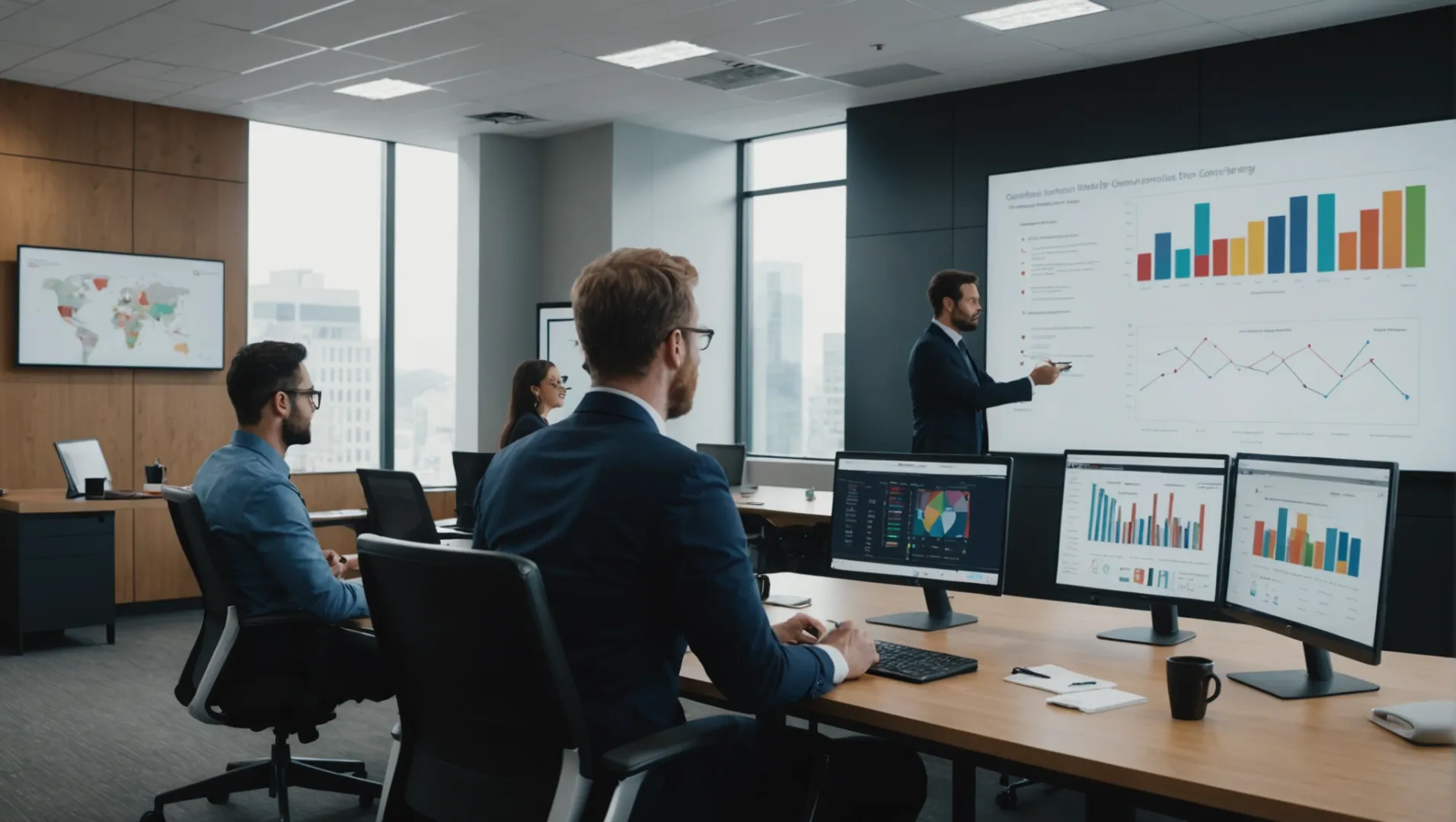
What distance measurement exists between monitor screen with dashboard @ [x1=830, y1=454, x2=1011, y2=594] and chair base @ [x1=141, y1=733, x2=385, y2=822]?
5.47ft

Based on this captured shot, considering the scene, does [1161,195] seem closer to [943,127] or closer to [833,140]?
[943,127]

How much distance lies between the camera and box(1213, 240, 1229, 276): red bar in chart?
6.07m

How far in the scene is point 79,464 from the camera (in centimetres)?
638

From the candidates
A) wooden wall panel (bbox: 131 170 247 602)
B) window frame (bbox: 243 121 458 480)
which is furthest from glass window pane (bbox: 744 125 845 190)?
wooden wall panel (bbox: 131 170 247 602)

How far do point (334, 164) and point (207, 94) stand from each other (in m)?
1.27

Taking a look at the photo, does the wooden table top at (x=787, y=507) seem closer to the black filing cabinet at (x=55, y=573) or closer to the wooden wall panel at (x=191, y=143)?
the black filing cabinet at (x=55, y=573)

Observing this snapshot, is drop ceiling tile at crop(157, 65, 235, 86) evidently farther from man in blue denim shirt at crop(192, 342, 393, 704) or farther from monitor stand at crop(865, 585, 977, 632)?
monitor stand at crop(865, 585, 977, 632)

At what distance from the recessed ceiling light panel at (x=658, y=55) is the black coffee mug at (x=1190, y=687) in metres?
4.71

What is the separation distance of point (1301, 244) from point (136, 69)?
237 inches

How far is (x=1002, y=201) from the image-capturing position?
22.4 feet

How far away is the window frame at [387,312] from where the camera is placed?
28.1 ft

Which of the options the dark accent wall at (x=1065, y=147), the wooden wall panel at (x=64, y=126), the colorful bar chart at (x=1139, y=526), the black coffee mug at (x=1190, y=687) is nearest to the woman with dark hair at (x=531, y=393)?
the dark accent wall at (x=1065, y=147)

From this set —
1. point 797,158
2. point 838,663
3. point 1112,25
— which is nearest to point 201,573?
point 838,663

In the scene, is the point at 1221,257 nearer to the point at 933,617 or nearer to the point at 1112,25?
the point at 1112,25
